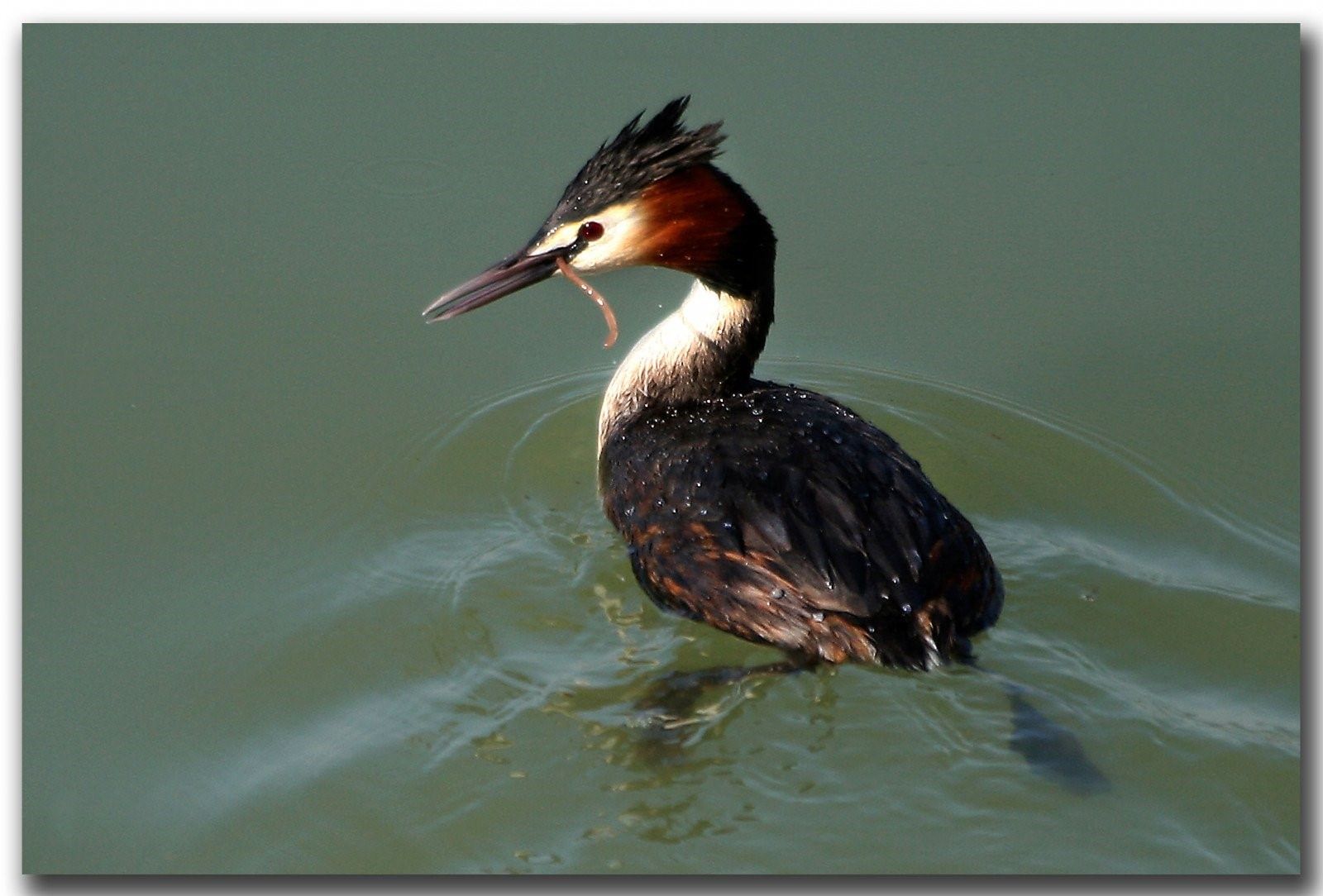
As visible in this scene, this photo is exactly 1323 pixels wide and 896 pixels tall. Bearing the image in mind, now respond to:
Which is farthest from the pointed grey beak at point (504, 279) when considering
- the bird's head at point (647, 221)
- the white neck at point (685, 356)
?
the white neck at point (685, 356)

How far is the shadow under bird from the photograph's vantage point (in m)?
4.57

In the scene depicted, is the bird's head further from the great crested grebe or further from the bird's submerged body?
the bird's submerged body

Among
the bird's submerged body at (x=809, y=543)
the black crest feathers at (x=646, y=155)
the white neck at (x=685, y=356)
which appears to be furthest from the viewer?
the white neck at (x=685, y=356)

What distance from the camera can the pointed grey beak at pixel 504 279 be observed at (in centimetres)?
532

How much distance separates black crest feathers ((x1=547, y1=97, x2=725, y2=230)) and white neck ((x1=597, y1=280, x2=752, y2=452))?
23.3 inches

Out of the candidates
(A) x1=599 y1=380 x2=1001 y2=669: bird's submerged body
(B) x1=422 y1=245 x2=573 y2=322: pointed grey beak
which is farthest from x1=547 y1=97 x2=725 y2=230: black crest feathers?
(A) x1=599 y1=380 x2=1001 y2=669: bird's submerged body

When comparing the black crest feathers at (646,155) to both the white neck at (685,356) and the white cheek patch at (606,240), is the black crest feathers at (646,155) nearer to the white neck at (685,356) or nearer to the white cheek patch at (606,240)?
the white cheek patch at (606,240)

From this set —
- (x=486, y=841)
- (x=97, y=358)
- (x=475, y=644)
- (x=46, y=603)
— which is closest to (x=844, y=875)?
(x=486, y=841)

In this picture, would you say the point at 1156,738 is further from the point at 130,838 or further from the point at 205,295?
the point at 205,295

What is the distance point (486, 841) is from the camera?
411 cm

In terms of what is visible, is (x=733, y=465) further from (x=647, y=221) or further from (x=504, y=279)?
(x=504, y=279)

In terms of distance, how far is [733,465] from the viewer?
16.1 feet

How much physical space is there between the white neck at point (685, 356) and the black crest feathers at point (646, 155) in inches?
23.3

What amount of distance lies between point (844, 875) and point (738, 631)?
36.7 inches
